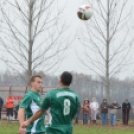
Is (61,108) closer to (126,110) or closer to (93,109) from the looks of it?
(93,109)

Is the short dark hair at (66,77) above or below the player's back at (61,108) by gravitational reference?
above

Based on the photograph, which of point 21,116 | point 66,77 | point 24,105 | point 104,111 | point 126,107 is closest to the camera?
point 66,77

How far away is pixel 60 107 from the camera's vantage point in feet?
24.5

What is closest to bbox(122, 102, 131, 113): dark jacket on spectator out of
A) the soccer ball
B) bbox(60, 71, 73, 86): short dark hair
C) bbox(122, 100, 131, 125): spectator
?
bbox(122, 100, 131, 125): spectator

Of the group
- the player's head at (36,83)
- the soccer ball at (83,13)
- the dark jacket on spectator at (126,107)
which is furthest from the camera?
the dark jacket on spectator at (126,107)

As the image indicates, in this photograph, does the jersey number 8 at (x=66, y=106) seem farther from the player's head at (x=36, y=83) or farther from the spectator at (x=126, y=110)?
the spectator at (x=126, y=110)

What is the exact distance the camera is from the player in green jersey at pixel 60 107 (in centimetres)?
738

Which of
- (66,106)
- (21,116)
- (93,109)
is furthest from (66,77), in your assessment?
(93,109)

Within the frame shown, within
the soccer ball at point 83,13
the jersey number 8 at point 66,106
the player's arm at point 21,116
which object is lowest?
the player's arm at point 21,116

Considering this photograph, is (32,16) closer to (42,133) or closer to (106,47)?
(106,47)

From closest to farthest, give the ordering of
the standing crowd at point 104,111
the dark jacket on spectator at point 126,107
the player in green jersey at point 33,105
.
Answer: the player in green jersey at point 33,105, the standing crowd at point 104,111, the dark jacket on spectator at point 126,107

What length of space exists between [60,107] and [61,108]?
24 millimetres

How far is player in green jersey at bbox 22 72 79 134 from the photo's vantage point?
24.2ft

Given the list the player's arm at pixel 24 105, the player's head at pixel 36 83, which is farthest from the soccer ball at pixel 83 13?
the player's arm at pixel 24 105
